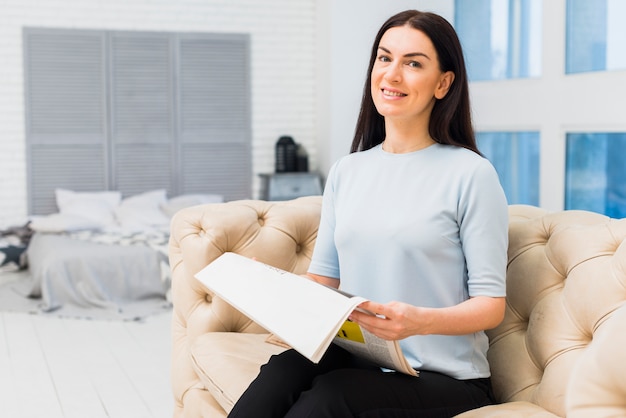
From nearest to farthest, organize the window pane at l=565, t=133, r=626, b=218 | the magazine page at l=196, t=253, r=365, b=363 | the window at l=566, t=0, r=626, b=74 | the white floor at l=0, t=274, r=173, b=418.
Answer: the magazine page at l=196, t=253, r=365, b=363
the white floor at l=0, t=274, r=173, b=418
the window at l=566, t=0, r=626, b=74
the window pane at l=565, t=133, r=626, b=218

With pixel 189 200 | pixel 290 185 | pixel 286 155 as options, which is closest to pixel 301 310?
pixel 189 200

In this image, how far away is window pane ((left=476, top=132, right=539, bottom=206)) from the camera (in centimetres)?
459

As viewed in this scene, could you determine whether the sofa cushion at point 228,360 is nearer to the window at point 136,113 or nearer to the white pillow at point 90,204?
the white pillow at point 90,204

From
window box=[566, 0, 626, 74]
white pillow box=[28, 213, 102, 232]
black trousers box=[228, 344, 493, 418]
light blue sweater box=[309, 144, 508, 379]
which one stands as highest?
window box=[566, 0, 626, 74]

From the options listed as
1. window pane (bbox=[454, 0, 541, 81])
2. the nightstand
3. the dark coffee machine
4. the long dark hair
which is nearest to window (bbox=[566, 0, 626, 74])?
window pane (bbox=[454, 0, 541, 81])

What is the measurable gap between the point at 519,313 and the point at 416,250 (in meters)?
0.38

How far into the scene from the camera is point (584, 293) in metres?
1.76

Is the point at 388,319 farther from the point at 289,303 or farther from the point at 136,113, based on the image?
the point at 136,113

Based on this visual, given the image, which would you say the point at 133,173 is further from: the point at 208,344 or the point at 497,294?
the point at 497,294

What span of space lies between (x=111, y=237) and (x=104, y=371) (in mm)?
2003

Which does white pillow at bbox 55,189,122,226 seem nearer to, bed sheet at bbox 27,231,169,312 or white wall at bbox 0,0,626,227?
white wall at bbox 0,0,626,227

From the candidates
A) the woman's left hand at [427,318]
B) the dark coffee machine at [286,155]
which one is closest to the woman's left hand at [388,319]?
the woman's left hand at [427,318]

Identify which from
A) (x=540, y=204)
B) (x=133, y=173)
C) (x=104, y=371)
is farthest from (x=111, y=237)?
(x=540, y=204)

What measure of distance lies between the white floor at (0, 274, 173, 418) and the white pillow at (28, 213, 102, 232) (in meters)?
1.09
